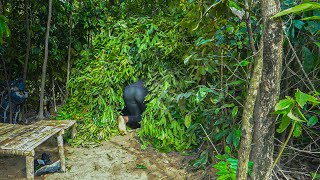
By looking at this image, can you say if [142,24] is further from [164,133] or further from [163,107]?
[164,133]

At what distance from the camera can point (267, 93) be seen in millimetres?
1282

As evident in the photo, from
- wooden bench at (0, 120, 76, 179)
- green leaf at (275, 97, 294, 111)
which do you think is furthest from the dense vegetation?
green leaf at (275, 97, 294, 111)

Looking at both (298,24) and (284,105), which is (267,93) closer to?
(284,105)

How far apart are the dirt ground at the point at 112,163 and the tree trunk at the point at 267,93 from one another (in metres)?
1.60

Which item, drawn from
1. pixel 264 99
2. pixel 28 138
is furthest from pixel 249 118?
pixel 28 138

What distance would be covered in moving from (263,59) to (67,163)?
2712 millimetres

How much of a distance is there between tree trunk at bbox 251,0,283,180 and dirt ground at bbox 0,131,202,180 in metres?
1.60

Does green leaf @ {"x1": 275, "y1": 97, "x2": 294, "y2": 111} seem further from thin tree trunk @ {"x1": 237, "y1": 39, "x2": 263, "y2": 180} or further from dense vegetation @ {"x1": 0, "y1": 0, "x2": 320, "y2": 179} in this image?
dense vegetation @ {"x1": 0, "y1": 0, "x2": 320, "y2": 179}

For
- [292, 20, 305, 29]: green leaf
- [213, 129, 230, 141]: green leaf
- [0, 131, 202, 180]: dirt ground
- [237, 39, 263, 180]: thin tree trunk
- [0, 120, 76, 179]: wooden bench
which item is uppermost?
[292, 20, 305, 29]: green leaf

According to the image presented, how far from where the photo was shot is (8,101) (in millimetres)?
4664

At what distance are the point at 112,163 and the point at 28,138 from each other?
938 millimetres

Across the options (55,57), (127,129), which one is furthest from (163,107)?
(55,57)

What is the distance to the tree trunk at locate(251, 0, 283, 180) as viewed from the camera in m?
1.23

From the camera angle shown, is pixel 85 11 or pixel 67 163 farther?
pixel 85 11
